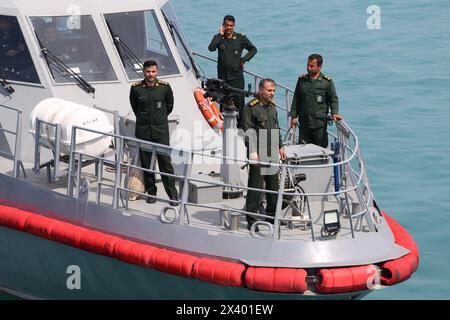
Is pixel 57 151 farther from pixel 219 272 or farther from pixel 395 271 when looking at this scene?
pixel 395 271

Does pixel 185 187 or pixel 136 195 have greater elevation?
pixel 185 187

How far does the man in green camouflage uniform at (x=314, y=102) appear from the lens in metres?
10.5

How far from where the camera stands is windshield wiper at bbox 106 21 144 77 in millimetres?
11383

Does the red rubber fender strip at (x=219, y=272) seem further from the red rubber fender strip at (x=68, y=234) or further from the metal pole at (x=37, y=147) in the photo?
the metal pole at (x=37, y=147)

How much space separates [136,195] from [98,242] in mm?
739

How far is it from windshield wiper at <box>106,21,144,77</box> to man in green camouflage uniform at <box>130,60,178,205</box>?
1495 mm

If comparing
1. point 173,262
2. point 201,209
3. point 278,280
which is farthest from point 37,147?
point 278,280

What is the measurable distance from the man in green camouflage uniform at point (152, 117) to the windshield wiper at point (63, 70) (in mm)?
1287

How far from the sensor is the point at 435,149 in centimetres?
1850

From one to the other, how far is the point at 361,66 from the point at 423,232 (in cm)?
1070

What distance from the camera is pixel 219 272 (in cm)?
898

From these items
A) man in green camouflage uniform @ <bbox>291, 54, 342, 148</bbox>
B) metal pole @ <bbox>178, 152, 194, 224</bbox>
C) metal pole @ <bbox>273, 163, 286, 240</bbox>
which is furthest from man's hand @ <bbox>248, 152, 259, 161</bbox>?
man in green camouflage uniform @ <bbox>291, 54, 342, 148</bbox>

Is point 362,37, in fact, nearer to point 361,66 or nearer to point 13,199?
point 361,66

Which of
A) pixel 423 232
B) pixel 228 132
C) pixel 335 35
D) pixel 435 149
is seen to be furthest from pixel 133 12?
pixel 335 35
